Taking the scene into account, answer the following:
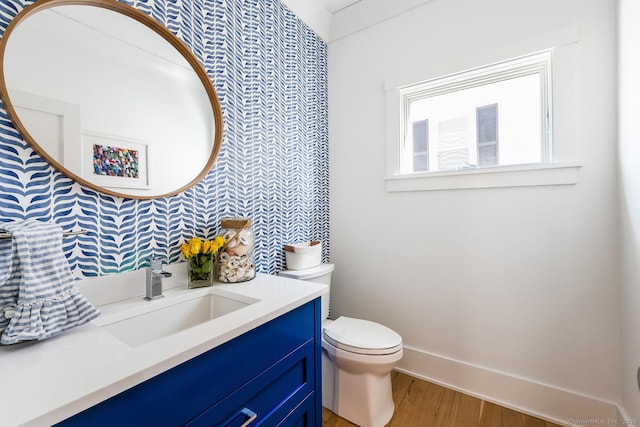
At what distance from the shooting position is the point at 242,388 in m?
0.80

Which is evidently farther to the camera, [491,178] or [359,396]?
[491,178]

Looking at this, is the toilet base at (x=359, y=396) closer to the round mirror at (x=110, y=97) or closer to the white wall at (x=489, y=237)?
the white wall at (x=489, y=237)

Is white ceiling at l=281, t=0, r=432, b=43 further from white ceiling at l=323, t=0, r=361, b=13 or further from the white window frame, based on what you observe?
the white window frame

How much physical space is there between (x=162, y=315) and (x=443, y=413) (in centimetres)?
152

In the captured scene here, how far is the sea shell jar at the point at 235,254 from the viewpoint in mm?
1263

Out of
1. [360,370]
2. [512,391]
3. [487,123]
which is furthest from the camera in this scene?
[487,123]

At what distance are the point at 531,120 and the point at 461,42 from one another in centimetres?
62

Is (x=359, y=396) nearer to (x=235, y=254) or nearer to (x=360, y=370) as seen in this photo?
(x=360, y=370)

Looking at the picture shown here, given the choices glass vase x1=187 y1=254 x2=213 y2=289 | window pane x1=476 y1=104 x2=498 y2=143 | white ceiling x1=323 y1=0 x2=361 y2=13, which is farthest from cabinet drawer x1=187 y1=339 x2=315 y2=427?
white ceiling x1=323 y1=0 x2=361 y2=13

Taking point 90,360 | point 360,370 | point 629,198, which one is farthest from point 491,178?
point 90,360

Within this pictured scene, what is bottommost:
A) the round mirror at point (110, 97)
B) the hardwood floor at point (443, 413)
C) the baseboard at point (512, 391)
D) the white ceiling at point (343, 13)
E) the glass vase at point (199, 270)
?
the hardwood floor at point (443, 413)

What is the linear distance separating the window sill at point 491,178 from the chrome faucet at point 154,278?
1.44 m

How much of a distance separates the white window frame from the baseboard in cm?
108

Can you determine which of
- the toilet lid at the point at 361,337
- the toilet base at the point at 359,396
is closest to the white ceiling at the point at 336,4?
the toilet lid at the point at 361,337
